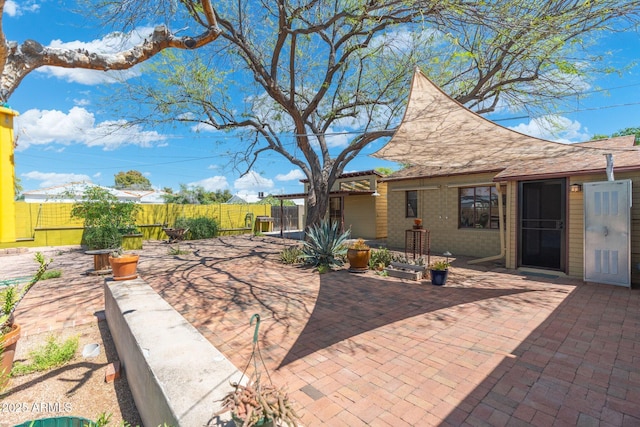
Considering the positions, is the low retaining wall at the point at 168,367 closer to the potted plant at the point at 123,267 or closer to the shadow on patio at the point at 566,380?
→ the potted plant at the point at 123,267

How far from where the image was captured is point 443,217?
10406 millimetres

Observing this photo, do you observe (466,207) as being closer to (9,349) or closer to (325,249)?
(325,249)

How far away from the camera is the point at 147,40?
2.79 m

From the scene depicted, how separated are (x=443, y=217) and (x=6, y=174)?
35.0 feet

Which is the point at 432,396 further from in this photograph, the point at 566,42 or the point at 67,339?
the point at 566,42

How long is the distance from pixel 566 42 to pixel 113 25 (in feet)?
30.8

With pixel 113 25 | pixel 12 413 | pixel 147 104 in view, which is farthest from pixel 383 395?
pixel 147 104

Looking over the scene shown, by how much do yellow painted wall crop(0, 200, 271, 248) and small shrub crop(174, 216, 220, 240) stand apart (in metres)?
0.87

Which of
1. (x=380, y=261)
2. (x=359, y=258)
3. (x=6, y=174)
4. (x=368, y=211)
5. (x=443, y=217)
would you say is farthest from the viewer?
(x=368, y=211)

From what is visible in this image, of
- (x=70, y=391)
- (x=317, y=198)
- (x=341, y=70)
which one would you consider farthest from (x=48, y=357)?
(x=341, y=70)

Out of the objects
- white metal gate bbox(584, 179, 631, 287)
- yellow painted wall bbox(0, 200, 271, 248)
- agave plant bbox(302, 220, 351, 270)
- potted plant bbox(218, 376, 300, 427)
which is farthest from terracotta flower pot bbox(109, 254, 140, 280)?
yellow painted wall bbox(0, 200, 271, 248)

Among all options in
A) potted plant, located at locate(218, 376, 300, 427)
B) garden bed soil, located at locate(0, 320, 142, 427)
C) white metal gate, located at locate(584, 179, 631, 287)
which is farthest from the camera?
white metal gate, located at locate(584, 179, 631, 287)

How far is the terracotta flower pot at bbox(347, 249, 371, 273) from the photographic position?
284 inches

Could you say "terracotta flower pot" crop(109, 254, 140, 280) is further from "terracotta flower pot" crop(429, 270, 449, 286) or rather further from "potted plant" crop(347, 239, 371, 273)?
"terracotta flower pot" crop(429, 270, 449, 286)
